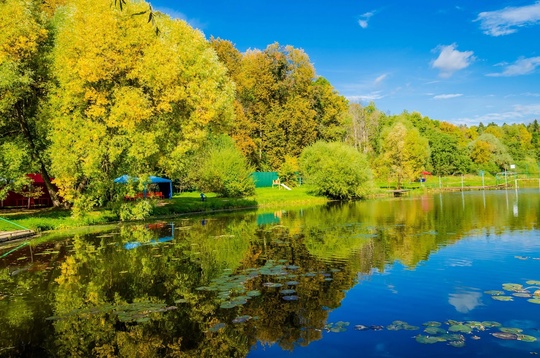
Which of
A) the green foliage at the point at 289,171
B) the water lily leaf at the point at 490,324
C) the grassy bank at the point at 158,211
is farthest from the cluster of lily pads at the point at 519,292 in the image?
the green foliage at the point at 289,171

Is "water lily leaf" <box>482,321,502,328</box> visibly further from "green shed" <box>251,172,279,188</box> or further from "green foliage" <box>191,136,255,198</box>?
"green shed" <box>251,172,279,188</box>

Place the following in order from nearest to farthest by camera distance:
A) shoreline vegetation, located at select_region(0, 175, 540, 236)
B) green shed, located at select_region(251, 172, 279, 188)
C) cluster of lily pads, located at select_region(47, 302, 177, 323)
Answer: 1. cluster of lily pads, located at select_region(47, 302, 177, 323)
2. shoreline vegetation, located at select_region(0, 175, 540, 236)
3. green shed, located at select_region(251, 172, 279, 188)

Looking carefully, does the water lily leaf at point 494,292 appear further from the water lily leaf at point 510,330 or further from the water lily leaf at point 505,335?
the water lily leaf at point 505,335

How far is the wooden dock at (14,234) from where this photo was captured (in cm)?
2186

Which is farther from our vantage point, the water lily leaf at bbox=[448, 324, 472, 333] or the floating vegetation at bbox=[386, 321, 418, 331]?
the floating vegetation at bbox=[386, 321, 418, 331]

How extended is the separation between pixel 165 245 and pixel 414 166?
58753mm

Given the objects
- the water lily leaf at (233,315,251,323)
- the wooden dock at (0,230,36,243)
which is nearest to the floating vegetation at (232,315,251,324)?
the water lily leaf at (233,315,251,323)

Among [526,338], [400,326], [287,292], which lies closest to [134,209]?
[287,292]

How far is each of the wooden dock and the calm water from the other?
6.68ft

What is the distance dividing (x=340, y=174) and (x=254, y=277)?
122 ft

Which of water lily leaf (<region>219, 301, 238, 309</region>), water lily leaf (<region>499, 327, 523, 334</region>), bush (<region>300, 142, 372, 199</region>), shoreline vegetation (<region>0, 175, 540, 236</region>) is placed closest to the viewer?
water lily leaf (<region>499, 327, 523, 334</region>)

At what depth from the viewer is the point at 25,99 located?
27.8 metres

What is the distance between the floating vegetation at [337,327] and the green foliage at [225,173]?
116 feet

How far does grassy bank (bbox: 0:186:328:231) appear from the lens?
26.0 m
